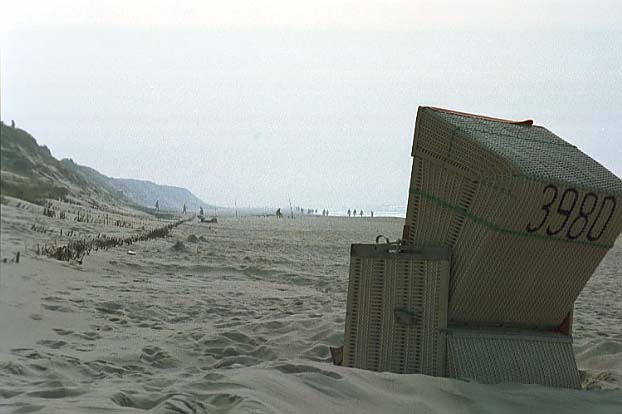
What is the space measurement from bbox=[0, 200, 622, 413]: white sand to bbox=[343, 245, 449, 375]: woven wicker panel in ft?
0.86

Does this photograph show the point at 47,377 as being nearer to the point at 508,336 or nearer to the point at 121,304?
the point at 508,336

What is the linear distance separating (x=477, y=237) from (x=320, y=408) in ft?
3.55

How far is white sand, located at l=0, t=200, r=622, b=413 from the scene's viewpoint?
2.50 meters

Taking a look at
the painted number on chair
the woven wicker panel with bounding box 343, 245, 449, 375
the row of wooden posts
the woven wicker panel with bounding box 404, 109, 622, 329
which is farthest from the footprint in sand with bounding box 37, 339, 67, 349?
the row of wooden posts

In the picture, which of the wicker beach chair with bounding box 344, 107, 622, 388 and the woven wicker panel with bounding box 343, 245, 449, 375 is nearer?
the wicker beach chair with bounding box 344, 107, 622, 388

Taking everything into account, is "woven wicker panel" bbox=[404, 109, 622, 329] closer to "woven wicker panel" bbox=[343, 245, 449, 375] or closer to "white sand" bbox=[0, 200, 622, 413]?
"woven wicker panel" bbox=[343, 245, 449, 375]

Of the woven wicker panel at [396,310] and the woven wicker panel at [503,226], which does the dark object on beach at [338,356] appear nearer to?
the woven wicker panel at [396,310]

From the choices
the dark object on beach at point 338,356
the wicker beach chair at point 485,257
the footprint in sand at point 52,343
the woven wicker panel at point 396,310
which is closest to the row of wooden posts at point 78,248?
the footprint in sand at point 52,343

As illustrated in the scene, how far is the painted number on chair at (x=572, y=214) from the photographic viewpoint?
9.61ft

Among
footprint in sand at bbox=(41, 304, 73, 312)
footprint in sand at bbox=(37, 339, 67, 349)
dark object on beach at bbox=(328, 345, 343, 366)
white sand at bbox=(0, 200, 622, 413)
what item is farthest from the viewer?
footprint in sand at bbox=(41, 304, 73, 312)

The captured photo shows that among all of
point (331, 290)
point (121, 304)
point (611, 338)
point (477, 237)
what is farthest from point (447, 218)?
point (331, 290)

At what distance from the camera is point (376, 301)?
3172 mm

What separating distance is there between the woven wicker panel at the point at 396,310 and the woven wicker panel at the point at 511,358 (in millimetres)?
87

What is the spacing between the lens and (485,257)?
3018mm
